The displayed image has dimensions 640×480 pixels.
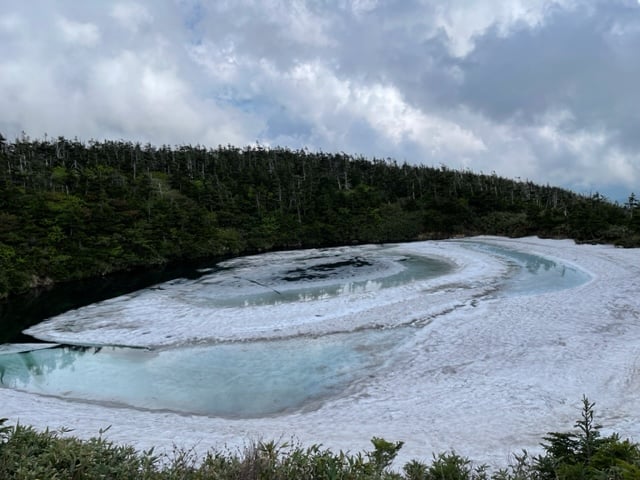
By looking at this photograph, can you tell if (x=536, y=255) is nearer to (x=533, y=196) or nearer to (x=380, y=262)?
(x=380, y=262)

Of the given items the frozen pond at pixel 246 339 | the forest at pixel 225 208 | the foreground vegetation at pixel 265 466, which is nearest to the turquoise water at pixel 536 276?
the frozen pond at pixel 246 339

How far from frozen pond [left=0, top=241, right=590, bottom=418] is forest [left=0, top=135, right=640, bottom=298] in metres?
16.0

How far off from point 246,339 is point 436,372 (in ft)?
27.6

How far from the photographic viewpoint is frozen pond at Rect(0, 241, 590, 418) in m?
13.6

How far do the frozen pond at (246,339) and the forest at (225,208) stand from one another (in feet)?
52.4

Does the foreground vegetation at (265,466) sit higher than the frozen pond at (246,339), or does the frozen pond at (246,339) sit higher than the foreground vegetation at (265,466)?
the foreground vegetation at (265,466)

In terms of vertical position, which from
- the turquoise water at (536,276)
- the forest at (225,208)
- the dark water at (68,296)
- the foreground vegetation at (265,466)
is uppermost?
the forest at (225,208)

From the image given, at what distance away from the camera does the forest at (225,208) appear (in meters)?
42.1

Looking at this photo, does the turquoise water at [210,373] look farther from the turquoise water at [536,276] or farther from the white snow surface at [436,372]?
the turquoise water at [536,276]

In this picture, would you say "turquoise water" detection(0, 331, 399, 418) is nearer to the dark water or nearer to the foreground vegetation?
the dark water

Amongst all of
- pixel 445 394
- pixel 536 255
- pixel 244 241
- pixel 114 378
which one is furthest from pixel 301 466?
pixel 244 241

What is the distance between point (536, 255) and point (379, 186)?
190 ft

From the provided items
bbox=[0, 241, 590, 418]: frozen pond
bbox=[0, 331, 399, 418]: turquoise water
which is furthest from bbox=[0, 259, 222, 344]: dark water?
bbox=[0, 331, 399, 418]: turquoise water

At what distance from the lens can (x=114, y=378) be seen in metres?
15.1
